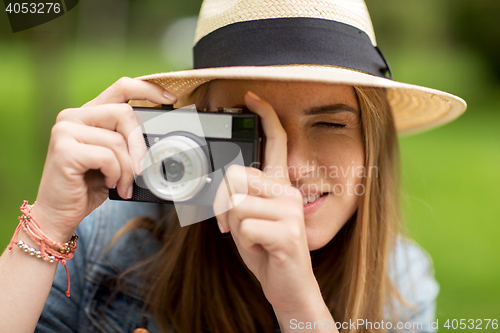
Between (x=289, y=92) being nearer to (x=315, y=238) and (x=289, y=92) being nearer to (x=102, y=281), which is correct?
(x=315, y=238)

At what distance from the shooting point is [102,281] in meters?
1.34

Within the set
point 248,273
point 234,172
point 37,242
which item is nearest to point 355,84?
point 234,172

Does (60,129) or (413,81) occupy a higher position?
(413,81)

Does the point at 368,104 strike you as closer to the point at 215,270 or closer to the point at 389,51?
the point at 215,270

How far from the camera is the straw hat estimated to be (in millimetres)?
905

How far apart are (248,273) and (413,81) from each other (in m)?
4.23

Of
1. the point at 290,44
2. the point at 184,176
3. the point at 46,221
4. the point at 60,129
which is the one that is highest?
the point at 290,44

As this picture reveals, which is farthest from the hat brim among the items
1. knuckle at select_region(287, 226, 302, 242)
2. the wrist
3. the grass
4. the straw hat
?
the grass

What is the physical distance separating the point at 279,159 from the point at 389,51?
450cm

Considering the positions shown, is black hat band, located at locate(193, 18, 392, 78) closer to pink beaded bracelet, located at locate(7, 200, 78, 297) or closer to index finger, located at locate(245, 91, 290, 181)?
index finger, located at locate(245, 91, 290, 181)

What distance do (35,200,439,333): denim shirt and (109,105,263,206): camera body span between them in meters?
0.57

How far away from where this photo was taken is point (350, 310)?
4.16 feet

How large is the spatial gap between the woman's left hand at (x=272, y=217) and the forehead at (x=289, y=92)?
0.35 feet

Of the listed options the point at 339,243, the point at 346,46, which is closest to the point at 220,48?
the point at 346,46
